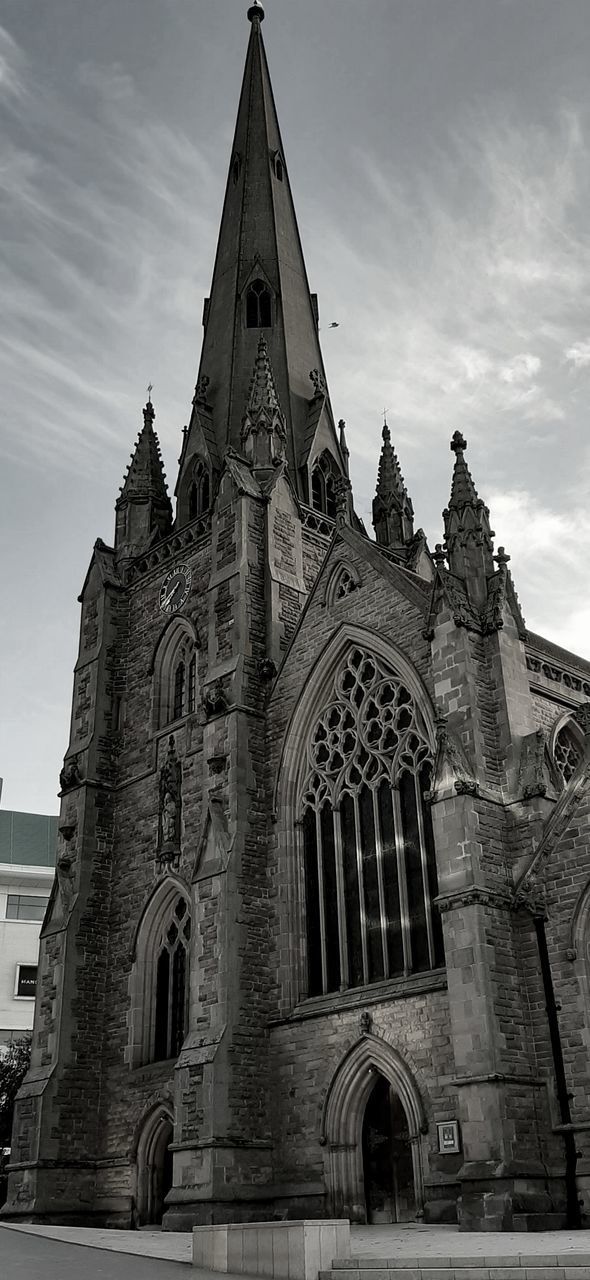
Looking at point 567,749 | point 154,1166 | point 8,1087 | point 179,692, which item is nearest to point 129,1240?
point 154,1166

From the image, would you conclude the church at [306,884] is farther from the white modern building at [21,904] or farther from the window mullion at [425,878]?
the white modern building at [21,904]

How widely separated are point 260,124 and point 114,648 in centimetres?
1914

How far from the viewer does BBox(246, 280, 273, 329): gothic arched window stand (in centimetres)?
3212

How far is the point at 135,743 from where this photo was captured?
25953 mm

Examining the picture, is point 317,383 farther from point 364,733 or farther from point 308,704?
point 364,733

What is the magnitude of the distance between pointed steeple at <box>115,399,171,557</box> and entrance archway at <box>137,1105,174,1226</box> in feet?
46.3

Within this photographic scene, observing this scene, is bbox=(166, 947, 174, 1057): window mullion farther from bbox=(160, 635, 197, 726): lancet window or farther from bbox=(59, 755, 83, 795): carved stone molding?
bbox=(160, 635, 197, 726): lancet window

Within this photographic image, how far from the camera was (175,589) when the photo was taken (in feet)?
88.3

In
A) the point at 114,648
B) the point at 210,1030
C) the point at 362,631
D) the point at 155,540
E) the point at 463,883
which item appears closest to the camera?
the point at 463,883

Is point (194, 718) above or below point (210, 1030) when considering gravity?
above

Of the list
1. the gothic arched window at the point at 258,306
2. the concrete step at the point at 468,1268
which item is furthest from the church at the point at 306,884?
the concrete step at the point at 468,1268

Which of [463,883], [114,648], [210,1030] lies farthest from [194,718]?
[463,883]

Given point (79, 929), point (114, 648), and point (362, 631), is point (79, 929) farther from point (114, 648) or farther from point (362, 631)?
point (362, 631)

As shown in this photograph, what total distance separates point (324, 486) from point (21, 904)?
94.3 feet
